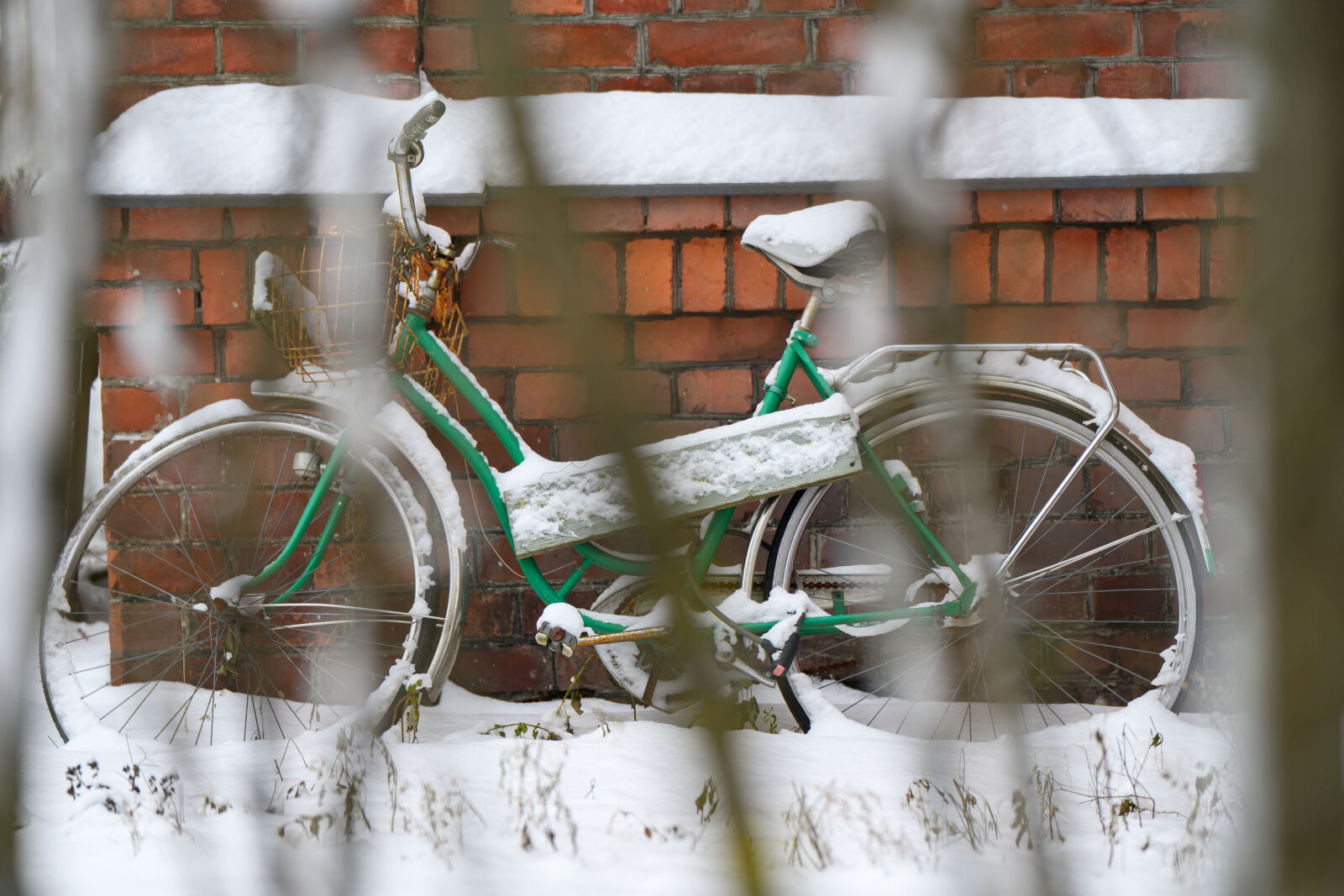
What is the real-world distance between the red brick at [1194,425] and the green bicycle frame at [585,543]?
0.59m

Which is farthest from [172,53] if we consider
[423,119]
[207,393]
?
[423,119]

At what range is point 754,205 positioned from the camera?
1.79 meters

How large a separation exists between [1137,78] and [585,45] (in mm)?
1081

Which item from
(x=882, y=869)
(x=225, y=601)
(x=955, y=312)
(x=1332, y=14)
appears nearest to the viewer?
(x=1332, y=14)

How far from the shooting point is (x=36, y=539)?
43 centimetres

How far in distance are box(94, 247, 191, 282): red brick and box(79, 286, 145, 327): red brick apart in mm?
A: 27

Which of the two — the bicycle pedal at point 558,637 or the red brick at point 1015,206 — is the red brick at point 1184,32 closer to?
the red brick at point 1015,206

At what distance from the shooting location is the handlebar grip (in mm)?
1368

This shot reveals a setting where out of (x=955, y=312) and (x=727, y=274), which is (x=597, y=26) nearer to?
(x=727, y=274)

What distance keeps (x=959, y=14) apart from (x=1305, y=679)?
35 centimetres

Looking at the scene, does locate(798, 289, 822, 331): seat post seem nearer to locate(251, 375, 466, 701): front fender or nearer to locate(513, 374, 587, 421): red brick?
locate(513, 374, 587, 421): red brick

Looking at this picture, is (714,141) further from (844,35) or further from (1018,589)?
(1018,589)

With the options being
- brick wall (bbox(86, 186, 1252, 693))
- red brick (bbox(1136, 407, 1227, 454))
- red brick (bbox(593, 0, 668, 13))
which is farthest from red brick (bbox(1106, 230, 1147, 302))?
red brick (bbox(593, 0, 668, 13))

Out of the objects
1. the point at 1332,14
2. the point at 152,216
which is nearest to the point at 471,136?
the point at 152,216
